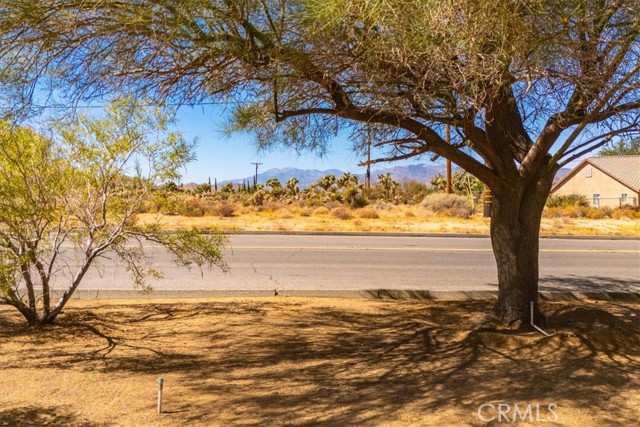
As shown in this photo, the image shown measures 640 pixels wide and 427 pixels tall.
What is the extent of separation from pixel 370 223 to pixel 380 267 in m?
11.8

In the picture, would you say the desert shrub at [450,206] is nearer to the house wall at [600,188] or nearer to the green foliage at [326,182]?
the house wall at [600,188]

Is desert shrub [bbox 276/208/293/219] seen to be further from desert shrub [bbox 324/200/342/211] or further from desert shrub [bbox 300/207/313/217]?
desert shrub [bbox 324/200/342/211]

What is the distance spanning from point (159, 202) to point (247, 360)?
2355mm

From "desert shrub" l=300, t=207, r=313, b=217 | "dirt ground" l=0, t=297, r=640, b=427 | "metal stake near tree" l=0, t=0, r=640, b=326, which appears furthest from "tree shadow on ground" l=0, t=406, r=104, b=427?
"desert shrub" l=300, t=207, r=313, b=217

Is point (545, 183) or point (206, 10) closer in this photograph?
point (206, 10)

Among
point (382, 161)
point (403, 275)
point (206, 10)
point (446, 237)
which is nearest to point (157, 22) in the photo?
point (206, 10)

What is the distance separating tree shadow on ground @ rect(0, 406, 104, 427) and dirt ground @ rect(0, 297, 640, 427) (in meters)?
0.01

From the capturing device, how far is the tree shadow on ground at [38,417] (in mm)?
3898

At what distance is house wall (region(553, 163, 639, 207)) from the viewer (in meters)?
39.8

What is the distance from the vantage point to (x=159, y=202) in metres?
6.68

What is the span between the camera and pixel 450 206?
29.1 m

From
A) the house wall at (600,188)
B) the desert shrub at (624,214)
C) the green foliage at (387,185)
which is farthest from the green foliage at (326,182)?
the desert shrub at (624,214)

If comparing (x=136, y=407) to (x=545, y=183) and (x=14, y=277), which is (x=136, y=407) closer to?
(x=14, y=277)

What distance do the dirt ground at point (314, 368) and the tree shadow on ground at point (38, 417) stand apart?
0.05 ft
